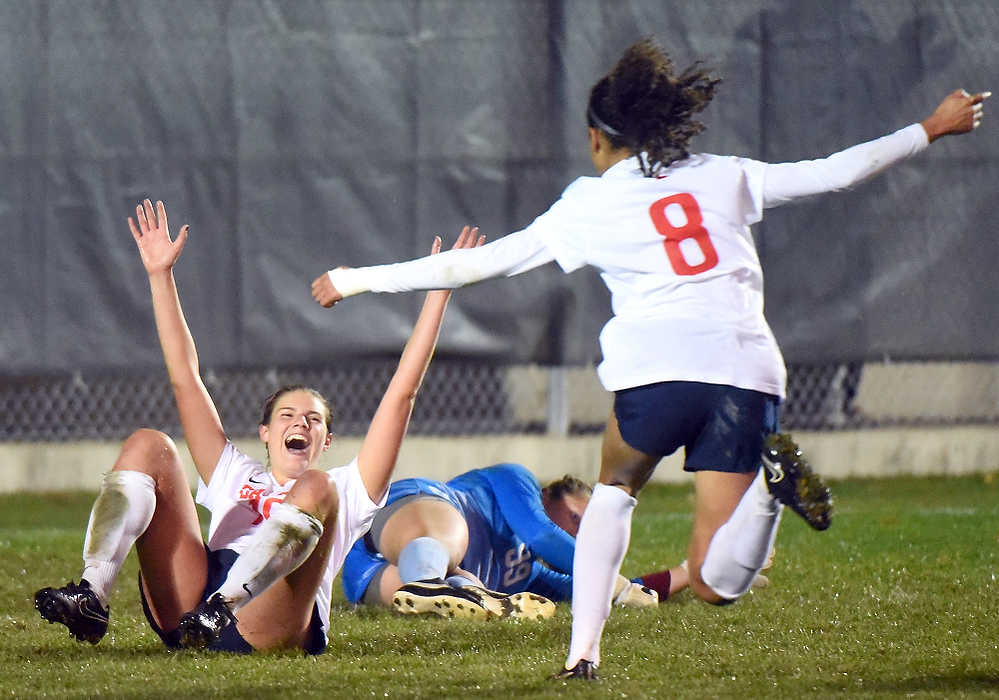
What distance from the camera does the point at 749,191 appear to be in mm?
4215

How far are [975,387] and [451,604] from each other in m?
6.31

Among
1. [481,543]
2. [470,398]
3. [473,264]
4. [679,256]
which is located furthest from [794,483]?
[470,398]

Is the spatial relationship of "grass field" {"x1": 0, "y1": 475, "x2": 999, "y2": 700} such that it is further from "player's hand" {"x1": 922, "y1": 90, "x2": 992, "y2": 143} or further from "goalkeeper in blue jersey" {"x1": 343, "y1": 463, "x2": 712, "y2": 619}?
"player's hand" {"x1": 922, "y1": 90, "x2": 992, "y2": 143}

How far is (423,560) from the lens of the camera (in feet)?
17.8

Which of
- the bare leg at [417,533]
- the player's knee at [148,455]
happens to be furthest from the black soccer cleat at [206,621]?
the bare leg at [417,533]

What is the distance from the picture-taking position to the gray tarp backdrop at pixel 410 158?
9.00 metres

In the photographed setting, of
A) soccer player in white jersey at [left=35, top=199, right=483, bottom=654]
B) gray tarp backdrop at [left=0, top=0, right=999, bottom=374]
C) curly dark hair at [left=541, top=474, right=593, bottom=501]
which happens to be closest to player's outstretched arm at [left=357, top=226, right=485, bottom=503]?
soccer player in white jersey at [left=35, top=199, right=483, bottom=654]

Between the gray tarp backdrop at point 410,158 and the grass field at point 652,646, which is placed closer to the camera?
the grass field at point 652,646

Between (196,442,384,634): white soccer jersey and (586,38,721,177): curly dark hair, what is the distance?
1.28 metres

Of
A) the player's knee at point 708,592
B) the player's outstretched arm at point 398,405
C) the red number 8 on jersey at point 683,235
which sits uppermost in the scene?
the red number 8 on jersey at point 683,235

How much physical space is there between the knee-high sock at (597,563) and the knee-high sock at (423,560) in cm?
128

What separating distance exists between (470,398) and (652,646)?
5.01m

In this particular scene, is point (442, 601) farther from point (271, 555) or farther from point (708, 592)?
point (708, 592)

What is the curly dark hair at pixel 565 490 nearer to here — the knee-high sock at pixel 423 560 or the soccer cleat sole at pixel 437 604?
the knee-high sock at pixel 423 560
